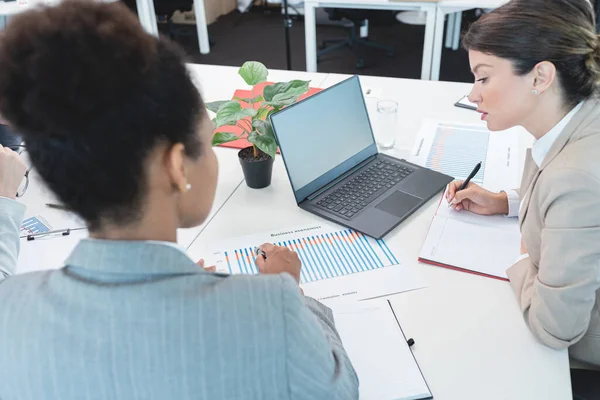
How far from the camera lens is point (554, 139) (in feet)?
3.38

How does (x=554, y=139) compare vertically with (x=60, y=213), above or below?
above

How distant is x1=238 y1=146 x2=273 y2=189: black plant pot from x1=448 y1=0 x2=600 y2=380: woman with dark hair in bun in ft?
1.79

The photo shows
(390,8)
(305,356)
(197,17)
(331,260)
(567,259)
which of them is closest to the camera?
(305,356)

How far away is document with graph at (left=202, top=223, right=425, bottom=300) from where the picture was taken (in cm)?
103

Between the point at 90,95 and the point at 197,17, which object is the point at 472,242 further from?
the point at 197,17

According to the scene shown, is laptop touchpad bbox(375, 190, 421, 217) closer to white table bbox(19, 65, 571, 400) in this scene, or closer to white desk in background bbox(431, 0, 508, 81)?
white table bbox(19, 65, 571, 400)

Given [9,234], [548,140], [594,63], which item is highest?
[594,63]

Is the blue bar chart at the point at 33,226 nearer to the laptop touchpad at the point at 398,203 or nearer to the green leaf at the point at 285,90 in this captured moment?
the green leaf at the point at 285,90

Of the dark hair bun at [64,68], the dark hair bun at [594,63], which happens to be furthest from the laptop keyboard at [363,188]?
the dark hair bun at [64,68]

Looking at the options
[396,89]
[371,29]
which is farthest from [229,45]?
[396,89]

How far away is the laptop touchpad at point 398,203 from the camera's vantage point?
1249 mm

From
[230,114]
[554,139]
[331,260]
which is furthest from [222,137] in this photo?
[554,139]

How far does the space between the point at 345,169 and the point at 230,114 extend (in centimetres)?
34

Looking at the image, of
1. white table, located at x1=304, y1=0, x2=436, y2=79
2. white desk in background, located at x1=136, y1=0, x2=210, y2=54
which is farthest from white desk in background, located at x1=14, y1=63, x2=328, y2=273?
white desk in background, located at x1=136, y1=0, x2=210, y2=54
